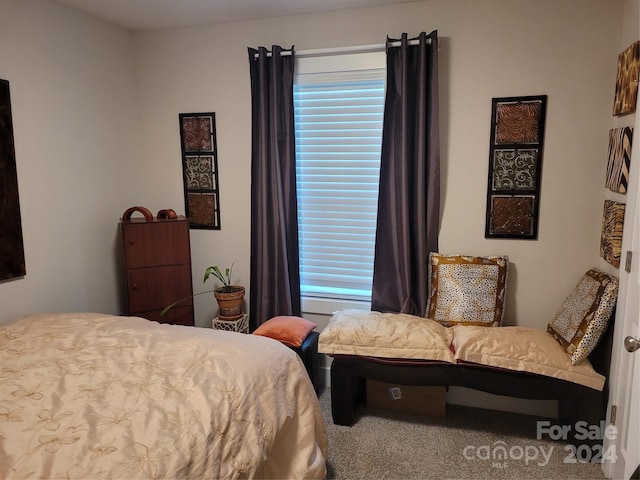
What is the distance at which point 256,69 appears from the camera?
2.99 m

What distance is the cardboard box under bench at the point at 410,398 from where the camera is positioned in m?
2.66

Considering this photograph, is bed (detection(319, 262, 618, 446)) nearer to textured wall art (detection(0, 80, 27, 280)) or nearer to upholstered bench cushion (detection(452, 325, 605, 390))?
upholstered bench cushion (detection(452, 325, 605, 390))

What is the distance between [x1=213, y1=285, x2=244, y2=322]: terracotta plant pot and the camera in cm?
304

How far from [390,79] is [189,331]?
193cm

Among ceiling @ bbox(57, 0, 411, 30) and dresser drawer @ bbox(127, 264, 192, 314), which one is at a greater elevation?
ceiling @ bbox(57, 0, 411, 30)

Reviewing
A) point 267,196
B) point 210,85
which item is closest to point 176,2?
point 210,85

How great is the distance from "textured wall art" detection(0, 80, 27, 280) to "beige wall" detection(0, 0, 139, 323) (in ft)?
0.18

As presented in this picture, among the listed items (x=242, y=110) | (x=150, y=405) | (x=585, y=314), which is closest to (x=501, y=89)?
(x=585, y=314)

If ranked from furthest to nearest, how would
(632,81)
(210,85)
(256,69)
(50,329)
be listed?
(210,85) < (256,69) < (50,329) < (632,81)

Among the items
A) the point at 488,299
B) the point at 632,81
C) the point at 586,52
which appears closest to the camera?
the point at 632,81

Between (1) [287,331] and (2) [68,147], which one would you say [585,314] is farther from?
(2) [68,147]

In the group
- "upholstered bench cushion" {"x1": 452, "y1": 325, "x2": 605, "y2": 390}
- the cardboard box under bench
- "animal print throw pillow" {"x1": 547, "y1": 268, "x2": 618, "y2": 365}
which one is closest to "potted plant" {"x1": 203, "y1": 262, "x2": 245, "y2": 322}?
the cardboard box under bench

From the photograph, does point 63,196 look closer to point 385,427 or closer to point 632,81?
point 385,427

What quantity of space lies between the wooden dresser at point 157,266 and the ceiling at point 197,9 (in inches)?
51.6
